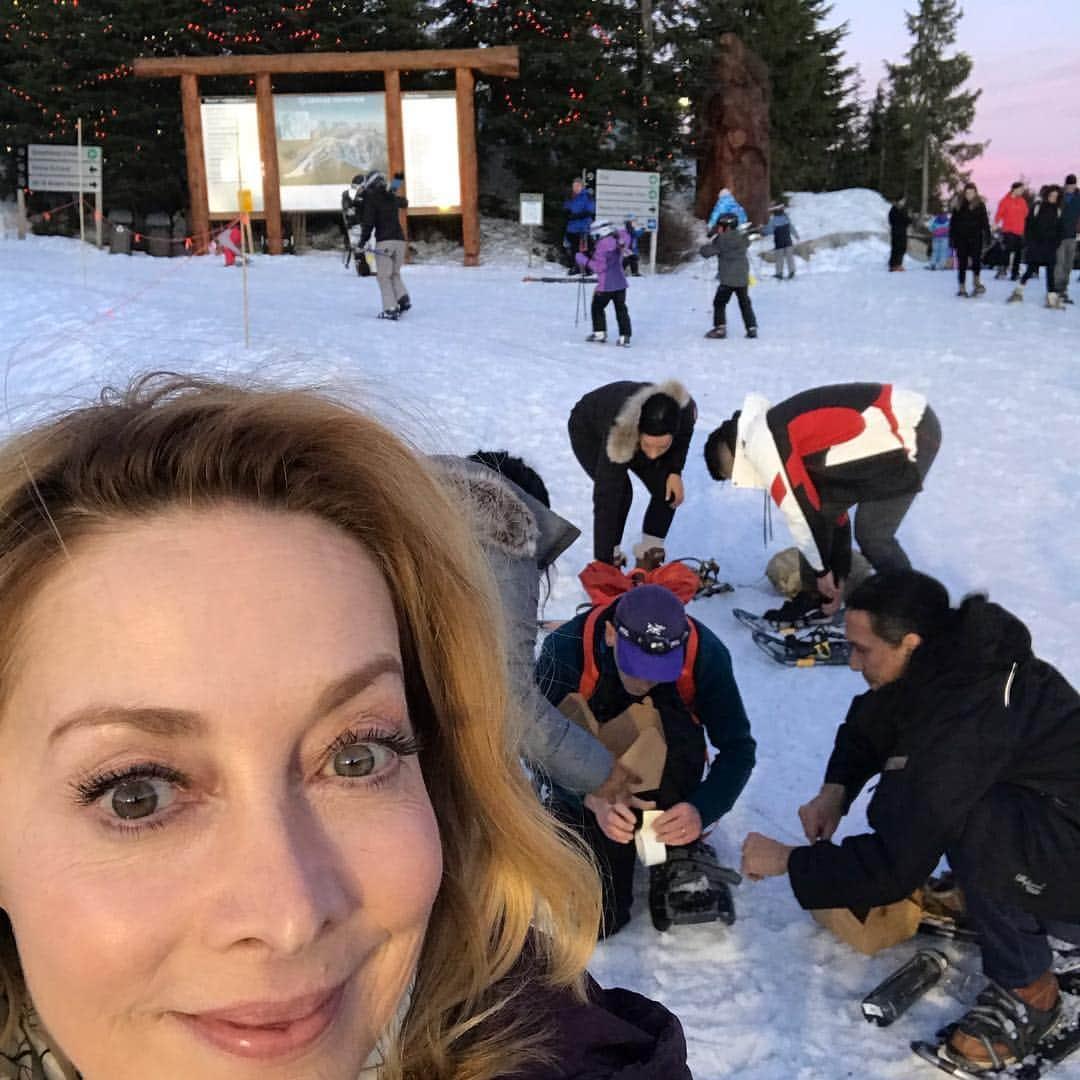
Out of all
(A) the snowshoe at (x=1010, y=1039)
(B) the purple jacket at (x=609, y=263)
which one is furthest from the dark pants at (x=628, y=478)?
(B) the purple jacket at (x=609, y=263)

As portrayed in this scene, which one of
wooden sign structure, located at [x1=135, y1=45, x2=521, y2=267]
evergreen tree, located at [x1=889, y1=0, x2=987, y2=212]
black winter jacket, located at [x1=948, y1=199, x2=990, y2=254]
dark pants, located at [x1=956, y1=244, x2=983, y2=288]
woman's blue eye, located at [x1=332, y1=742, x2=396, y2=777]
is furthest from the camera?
evergreen tree, located at [x1=889, y1=0, x2=987, y2=212]

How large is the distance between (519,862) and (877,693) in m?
2.01

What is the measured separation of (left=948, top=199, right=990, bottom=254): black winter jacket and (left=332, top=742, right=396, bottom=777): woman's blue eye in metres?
16.5

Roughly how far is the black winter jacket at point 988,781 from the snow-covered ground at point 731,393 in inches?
19.4

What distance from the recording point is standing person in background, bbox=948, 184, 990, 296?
1527cm

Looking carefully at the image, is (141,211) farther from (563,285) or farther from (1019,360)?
(1019,360)

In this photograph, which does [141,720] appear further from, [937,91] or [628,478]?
[937,91]

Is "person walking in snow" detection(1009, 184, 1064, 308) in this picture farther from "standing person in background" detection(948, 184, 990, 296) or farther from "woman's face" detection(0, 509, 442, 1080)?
"woman's face" detection(0, 509, 442, 1080)

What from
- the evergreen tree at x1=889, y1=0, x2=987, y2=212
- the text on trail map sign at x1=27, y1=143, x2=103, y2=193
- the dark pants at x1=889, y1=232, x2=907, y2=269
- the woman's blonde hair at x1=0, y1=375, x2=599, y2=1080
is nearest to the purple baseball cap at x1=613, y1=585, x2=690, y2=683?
the woman's blonde hair at x1=0, y1=375, x2=599, y2=1080

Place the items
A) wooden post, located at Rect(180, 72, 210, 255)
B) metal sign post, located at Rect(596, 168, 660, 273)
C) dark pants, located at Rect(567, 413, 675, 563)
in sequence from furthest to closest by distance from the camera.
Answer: wooden post, located at Rect(180, 72, 210, 255) < metal sign post, located at Rect(596, 168, 660, 273) < dark pants, located at Rect(567, 413, 675, 563)

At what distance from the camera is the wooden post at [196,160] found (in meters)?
18.7

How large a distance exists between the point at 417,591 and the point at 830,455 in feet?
13.9

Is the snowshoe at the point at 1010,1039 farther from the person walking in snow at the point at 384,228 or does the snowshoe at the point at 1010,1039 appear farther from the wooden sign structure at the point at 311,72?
the wooden sign structure at the point at 311,72

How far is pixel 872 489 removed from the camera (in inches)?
206
